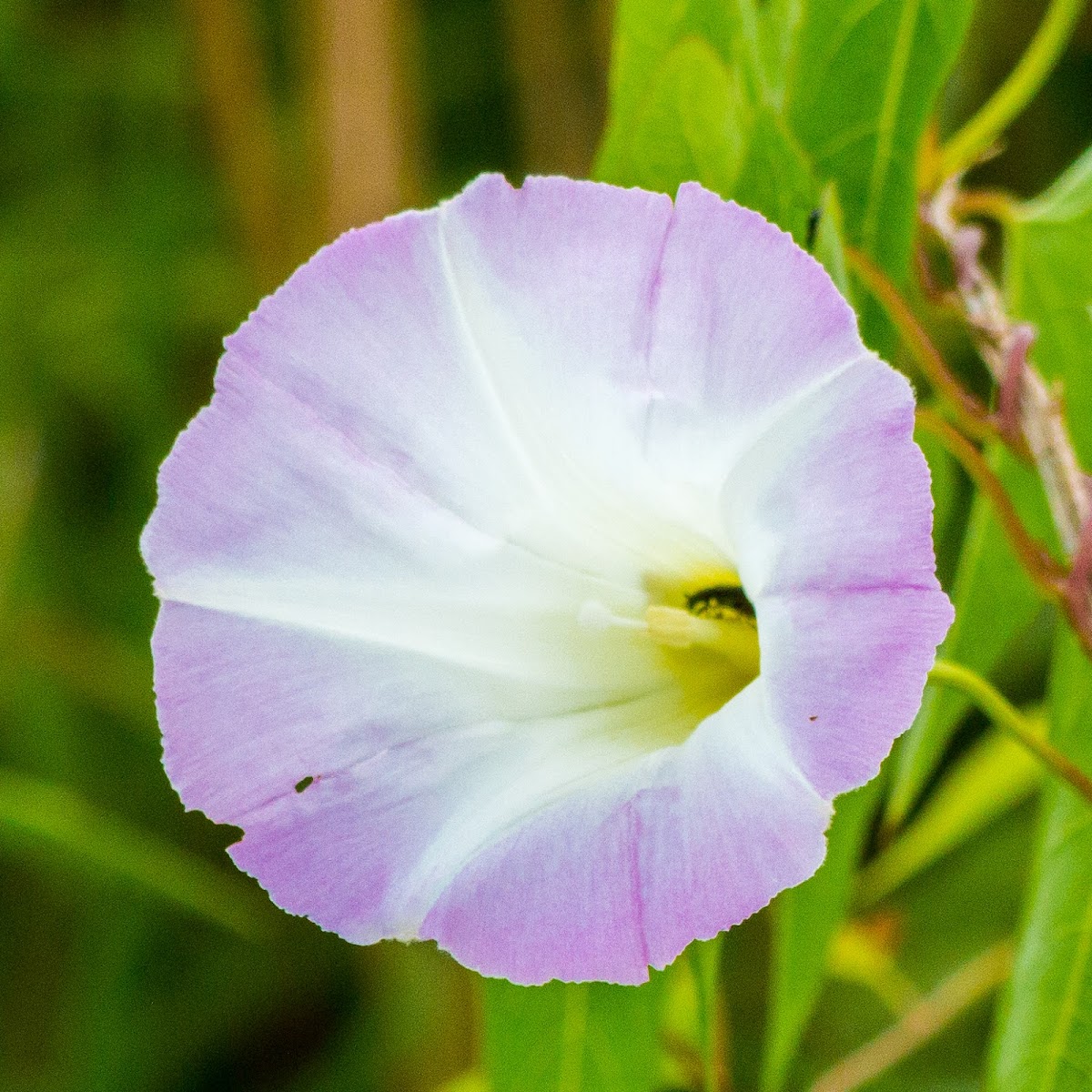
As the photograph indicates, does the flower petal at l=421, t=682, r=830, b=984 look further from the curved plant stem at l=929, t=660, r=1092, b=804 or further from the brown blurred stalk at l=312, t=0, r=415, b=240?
the brown blurred stalk at l=312, t=0, r=415, b=240

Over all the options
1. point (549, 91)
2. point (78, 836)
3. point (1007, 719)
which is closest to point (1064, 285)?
point (1007, 719)

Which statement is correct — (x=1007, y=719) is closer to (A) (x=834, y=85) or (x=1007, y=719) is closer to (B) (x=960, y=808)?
(A) (x=834, y=85)

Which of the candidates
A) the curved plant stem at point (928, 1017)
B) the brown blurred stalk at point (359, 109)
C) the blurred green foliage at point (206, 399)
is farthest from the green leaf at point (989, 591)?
the brown blurred stalk at point (359, 109)

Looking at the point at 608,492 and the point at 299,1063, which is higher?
the point at 608,492

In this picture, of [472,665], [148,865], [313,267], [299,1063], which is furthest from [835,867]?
[299,1063]

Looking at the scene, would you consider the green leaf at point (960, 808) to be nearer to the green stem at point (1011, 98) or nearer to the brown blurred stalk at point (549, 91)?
the green stem at point (1011, 98)

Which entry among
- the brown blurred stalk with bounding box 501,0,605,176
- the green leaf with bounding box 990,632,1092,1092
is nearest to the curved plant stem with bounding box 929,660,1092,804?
the green leaf with bounding box 990,632,1092,1092

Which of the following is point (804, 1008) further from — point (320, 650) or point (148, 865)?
point (148, 865)
